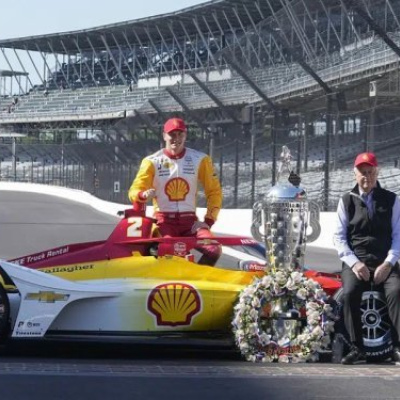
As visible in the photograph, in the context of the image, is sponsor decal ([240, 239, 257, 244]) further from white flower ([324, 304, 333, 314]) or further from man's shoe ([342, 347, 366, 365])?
man's shoe ([342, 347, 366, 365])

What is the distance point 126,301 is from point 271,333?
990mm

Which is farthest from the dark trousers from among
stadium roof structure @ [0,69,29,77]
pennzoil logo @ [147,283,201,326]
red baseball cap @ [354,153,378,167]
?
stadium roof structure @ [0,69,29,77]

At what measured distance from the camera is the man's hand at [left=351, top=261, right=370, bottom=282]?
7.15 meters

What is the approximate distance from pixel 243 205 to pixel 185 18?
1927 inches

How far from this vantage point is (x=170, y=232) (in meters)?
8.27

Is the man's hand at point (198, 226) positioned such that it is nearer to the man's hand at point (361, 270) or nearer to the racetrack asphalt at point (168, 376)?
the racetrack asphalt at point (168, 376)

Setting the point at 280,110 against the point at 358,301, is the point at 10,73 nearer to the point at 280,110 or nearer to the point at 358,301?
the point at 280,110

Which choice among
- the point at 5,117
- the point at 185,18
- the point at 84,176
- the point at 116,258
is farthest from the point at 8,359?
the point at 5,117

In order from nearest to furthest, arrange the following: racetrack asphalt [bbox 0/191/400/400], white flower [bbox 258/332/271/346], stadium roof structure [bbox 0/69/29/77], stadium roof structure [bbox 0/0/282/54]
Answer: racetrack asphalt [bbox 0/191/400/400] < white flower [bbox 258/332/271/346] < stadium roof structure [bbox 0/0/282/54] < stadium roof structure [bbox 0/69/29/77]

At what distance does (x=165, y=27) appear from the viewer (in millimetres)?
79438

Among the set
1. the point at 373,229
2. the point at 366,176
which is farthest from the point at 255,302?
the point at 366,176

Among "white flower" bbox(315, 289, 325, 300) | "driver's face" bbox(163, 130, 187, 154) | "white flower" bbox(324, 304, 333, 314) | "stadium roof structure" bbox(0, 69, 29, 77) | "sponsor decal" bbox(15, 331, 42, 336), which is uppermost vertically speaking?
"stadium roof structure" bbox(0, 69, 29, 77)

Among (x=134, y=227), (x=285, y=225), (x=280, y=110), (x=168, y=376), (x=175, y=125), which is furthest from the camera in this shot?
(x=280, y=110)

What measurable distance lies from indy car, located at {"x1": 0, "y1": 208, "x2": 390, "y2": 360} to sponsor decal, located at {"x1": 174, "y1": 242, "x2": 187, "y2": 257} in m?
0.25
